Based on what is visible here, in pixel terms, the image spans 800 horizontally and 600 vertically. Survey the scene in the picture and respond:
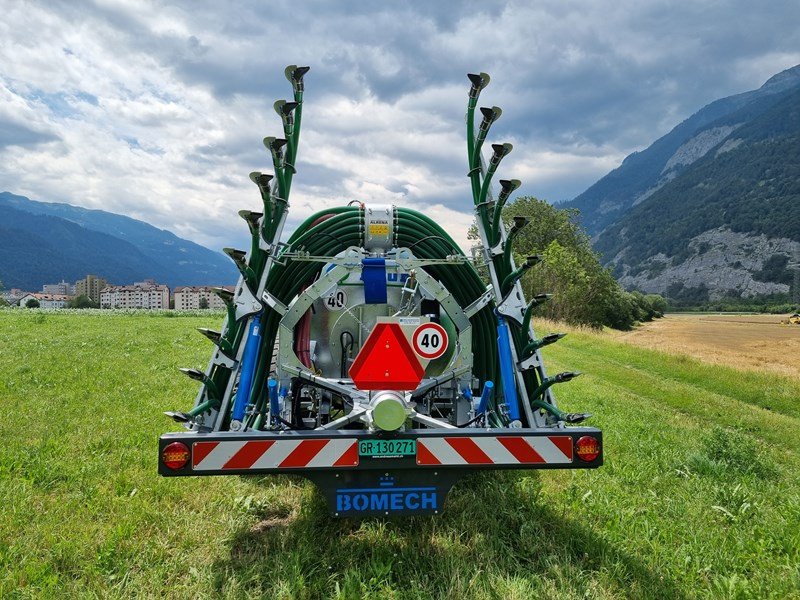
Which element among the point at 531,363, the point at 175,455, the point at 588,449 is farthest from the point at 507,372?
the point at 175,455

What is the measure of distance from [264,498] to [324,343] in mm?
1249

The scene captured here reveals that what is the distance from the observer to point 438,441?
288 cm

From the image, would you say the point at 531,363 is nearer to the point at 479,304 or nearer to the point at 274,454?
the point at 479,304

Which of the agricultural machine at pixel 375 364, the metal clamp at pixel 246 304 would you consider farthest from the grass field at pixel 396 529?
the metal clamp at pixel 246 304

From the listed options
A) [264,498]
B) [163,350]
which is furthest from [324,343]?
[163,350]

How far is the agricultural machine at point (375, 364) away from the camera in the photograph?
2.84 meters

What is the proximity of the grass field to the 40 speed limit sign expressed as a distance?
1200 millimetres

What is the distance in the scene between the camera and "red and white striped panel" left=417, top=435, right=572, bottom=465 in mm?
2881

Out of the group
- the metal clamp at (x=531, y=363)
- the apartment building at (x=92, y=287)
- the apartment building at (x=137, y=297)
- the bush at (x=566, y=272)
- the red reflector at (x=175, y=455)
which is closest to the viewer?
the red reflector at (x=175, y=455)

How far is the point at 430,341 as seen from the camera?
3.05 m

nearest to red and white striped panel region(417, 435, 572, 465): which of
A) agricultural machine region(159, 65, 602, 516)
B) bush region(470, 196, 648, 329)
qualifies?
agricultural machine region(159, 65, 602, 516)

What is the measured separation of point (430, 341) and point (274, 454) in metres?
1.06

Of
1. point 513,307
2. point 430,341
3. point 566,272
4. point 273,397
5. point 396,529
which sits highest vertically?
point 566,272

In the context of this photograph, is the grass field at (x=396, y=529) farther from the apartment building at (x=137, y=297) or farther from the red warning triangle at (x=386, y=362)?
the apartment building at (x=137, y=297)
